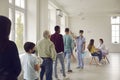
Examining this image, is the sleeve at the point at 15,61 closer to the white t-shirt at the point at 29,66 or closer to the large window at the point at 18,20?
the white t-shirt at the point at 29,66

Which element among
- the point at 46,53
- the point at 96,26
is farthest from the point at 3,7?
the point at 96,26

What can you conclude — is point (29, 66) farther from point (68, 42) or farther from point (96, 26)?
point (96, 26)

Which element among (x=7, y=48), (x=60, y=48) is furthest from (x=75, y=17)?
(x=7, y=48)

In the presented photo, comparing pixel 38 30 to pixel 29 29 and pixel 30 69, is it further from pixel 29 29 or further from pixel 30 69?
pixel 30 69

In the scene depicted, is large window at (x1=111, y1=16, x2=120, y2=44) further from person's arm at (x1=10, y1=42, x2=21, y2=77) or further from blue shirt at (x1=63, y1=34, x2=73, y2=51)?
person's arm at (x1=10, y1=42, x2=21, y2=77)

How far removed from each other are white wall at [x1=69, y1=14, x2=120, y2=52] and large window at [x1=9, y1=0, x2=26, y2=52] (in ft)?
37.6

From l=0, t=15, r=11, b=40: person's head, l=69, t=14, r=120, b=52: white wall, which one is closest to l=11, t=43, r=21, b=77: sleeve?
l=0, t=15, r=11, b=40: person's head

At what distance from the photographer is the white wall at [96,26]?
58.2 ft

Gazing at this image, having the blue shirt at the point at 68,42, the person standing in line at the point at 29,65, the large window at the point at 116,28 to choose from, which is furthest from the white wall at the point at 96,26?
the person standing in line at the point at 29,65

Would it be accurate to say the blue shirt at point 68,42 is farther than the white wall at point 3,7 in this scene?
Yes

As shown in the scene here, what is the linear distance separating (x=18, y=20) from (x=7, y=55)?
473 centimetres

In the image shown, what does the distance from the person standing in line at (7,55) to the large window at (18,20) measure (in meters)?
3.93

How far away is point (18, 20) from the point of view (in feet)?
21.3

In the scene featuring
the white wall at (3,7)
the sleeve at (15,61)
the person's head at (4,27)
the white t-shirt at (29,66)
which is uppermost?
the white wall at (3,7)
